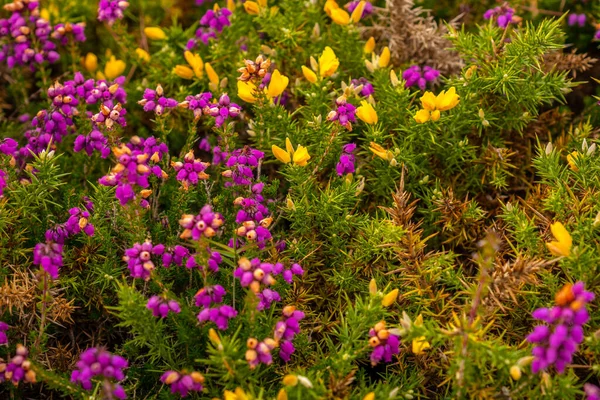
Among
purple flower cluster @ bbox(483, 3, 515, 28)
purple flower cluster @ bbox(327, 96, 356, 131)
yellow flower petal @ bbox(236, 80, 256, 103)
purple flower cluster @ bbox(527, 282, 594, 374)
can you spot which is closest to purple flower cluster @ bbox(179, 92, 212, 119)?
yellow flower petal @ bbox(236, 80, 256, 103)

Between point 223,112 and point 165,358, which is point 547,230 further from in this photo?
point 165,358

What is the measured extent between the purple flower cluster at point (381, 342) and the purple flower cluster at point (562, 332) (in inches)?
17.5

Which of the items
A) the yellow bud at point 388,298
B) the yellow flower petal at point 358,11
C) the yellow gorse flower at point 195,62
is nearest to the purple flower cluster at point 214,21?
the yellow gorse flower at point 195,62

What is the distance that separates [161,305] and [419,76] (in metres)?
1.72

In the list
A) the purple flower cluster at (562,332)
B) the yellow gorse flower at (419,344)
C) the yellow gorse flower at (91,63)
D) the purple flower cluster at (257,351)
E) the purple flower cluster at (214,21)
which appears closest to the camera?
the purple flower cluster at (562,332)

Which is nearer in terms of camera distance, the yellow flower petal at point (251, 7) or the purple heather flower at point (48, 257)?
the purple heather flower at point (48, 257)

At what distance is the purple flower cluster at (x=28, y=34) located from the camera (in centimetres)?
314

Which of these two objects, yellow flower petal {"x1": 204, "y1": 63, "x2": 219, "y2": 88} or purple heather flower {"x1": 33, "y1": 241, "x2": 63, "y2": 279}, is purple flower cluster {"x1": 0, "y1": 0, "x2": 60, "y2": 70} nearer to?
yellow flower petal {"x1": 204, "y1": 63, "x2": 219, "y2": 88}

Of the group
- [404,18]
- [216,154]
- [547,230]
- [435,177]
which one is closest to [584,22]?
[404,18]

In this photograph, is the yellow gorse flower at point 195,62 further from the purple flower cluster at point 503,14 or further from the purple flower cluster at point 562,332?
the purple flower cluster at point 562,332

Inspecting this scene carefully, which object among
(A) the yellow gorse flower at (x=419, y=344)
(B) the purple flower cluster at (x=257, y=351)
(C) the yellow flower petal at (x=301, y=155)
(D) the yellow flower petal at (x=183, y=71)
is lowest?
(A) the yellow gorse flower at (x=419, y=344)

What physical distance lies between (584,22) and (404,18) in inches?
43.2

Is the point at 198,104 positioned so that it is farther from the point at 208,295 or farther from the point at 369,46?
the point at 369,46

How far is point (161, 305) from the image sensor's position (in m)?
1.99
